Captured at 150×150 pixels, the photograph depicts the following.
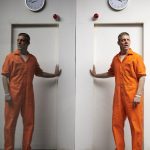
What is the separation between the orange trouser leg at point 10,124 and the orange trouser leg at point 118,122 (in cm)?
65

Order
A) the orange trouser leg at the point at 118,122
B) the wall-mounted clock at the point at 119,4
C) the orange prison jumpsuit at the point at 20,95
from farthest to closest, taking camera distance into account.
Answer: the wall-mounted clock at the point at 119,4 → the orange trouser leg at the point at 118,122 → the orange prison jumpsuit at the point at 20,95

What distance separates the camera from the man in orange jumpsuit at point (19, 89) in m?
1.76

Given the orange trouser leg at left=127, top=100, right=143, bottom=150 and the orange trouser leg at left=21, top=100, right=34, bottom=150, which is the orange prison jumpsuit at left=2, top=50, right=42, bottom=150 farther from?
the orange trouser leg at left=127, top=100, right=143, bottom=150

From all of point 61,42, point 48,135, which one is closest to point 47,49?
point 61,42

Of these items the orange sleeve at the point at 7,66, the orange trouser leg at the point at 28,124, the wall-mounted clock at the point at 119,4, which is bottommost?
the orange trouser leg at the point at 28,124

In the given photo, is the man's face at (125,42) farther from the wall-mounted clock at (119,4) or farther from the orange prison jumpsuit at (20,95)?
the orange prison jumpsuit at (20,95)

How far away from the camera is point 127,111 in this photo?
1833 mm

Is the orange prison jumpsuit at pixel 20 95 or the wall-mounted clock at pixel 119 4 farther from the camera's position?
the wall-mounted clock at pixel 119 4

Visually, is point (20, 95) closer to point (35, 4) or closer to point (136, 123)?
point (35, 4)

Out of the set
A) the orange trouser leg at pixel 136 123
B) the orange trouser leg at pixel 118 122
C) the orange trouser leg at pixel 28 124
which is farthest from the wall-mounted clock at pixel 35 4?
the orange trouser leg at pixel 136 123

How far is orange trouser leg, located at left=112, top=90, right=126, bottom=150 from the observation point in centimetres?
186

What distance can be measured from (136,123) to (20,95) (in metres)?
0.78

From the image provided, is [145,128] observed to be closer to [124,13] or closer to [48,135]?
[48,135]

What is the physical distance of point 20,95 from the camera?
1761 mm
